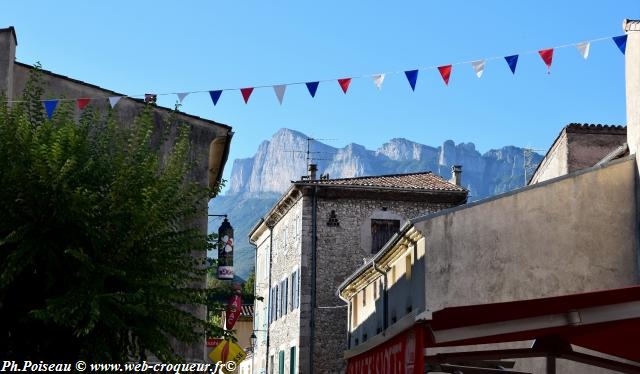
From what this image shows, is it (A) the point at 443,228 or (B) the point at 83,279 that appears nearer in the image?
(B) the point at 83,279

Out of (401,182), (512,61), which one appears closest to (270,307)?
(401,182)

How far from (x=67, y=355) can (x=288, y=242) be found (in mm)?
24892

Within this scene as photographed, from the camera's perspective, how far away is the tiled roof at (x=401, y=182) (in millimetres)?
32500

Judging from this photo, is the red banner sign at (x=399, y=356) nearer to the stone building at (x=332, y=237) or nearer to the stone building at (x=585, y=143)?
the stone building at (x=585, y=143)

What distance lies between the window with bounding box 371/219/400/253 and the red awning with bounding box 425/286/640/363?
24849mm

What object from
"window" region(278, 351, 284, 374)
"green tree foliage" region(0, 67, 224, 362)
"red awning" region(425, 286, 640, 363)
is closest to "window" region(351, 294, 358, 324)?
"window" region(278, 351, 284, 374)

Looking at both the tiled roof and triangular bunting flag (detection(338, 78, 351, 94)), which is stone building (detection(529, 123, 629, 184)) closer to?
triangular bunting flag (detection(338, 78, 351, 94))

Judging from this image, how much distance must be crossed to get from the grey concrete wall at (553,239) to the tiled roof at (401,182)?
16.0 meters

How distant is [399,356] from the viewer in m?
7.16

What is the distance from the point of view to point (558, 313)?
676 cm

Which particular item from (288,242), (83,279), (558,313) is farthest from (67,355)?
(288,242)

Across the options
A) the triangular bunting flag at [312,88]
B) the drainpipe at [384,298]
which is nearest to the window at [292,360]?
the drainpipe at [384,298]

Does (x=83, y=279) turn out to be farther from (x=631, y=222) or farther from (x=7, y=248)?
(x=631, y=222)

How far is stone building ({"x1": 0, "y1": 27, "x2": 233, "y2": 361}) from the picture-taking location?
15992 mm
